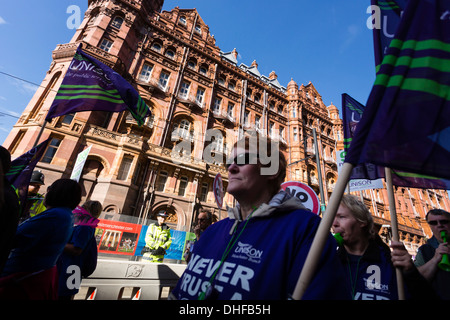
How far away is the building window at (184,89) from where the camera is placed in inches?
766

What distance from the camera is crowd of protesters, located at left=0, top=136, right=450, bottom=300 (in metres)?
0.97

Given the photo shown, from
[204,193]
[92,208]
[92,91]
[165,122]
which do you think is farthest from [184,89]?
[92,208]

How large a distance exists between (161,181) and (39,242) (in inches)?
557

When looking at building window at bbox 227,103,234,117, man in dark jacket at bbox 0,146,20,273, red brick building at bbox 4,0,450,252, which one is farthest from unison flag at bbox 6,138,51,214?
building window at bbox 227,103,234,117

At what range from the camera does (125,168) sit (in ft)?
44.8

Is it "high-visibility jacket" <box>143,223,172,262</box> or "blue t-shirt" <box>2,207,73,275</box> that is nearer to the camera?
"blue t-shirt" <box>2,207,73,275</box>

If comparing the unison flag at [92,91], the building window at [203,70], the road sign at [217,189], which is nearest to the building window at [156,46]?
the building window at [203,70]

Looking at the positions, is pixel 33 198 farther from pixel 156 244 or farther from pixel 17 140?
pixel 17 140

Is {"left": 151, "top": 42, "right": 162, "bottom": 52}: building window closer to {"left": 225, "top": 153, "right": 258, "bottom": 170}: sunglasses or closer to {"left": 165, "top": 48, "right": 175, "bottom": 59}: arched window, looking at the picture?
{"left": 165, "top": 48, "right": 175, "bottom": 59}: arched window

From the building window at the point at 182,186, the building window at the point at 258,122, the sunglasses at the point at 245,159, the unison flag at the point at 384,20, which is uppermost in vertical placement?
the building window at the point at 258,122

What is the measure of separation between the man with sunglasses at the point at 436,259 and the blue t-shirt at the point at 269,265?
1.46 m

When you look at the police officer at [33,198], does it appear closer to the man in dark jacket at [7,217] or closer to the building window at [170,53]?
the man in dark jacket at [7,217]
